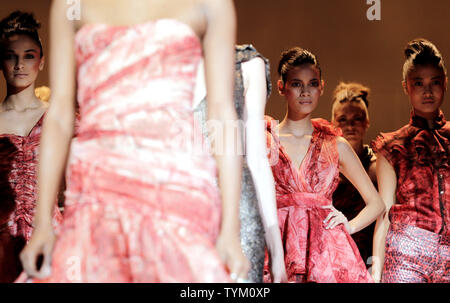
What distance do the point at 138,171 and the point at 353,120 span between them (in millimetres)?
2779

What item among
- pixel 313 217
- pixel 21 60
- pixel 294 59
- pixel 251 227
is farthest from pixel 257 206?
pixel 294 59

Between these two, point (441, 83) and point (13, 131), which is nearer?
point (13, 131)

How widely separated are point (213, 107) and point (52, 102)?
1.24ft

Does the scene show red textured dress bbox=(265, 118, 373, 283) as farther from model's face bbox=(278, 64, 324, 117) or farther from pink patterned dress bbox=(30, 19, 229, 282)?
pink patterned dress bbox=(30, 19, 229, 282)

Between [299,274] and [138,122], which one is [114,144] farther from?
[299,274]

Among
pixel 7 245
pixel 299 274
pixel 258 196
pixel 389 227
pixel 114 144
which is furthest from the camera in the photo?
pixel 389 227

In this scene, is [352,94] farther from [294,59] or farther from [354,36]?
[294,59]

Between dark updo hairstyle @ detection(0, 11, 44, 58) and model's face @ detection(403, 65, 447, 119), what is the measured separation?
1804 mm

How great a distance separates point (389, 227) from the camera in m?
A: 3.24

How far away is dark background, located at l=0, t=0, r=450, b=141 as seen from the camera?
344 cm

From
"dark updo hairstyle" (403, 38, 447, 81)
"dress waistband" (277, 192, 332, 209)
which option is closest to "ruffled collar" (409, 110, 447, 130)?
"dark updo hairstyle" (403, 38, 447, 81)
